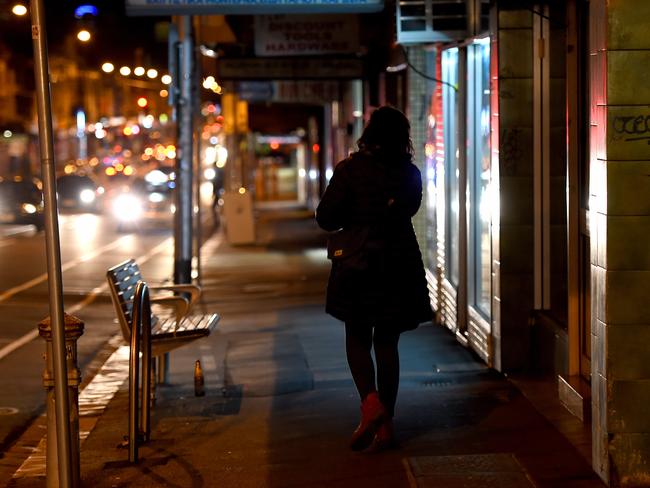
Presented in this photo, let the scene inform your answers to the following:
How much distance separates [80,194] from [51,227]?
1398 inches

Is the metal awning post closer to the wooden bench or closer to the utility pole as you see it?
the wooden bench

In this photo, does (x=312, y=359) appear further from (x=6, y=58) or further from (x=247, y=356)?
(x=6, y=58)

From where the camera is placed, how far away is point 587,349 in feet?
24.1

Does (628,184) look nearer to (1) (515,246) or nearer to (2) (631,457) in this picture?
(2) (631,457)

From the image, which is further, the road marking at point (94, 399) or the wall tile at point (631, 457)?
the road marking at point (94, 399)

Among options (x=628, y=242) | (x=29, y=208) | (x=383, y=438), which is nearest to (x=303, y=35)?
(x=383, y=438)

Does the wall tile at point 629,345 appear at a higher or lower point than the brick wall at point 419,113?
lower

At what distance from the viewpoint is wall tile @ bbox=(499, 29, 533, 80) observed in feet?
26.5

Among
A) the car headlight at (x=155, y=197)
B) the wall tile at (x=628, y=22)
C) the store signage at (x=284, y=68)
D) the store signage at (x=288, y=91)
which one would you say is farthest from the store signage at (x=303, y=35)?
the car headlight at (x=155, y=197)

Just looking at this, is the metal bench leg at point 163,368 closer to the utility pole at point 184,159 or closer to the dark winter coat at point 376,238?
the dark winter coat at point 376,238

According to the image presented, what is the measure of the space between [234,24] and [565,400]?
38.6 ft

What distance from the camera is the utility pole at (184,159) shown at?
12.6 m

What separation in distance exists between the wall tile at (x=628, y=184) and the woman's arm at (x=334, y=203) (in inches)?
62.7

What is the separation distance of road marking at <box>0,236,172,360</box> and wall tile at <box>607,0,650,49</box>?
7119 millimetres
